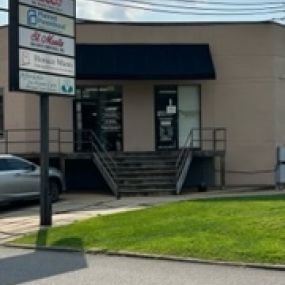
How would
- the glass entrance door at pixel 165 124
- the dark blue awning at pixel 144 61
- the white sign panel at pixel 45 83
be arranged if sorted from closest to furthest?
the white sign panel at pixel 45 83 < the dark blue awning at pixel 144 61 < the glass entrance door at pixel 165 124

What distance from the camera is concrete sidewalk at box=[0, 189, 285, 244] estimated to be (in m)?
15.6

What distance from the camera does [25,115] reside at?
87.1ft

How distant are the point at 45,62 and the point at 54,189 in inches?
281

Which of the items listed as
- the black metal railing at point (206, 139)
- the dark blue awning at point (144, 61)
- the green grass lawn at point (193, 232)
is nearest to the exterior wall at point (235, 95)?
the black metal railing at point (206, 139)

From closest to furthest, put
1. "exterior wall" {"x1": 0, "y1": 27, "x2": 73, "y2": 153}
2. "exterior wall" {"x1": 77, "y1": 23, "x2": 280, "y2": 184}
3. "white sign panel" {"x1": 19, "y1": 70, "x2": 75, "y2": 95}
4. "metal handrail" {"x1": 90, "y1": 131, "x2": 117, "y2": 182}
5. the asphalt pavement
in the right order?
the asphalt pavement < "white sign panel" {"x1": 19, "y1": 70, "x2": 75, "y2": 95} < "metal handrail" {"x1": 90, "y1": 131, "x2": 117, "y2": 182} < "exterior wall" {"x1": 0, "y1": 27, "x2": 73, "y2": 153} < "exterior wall" {"x1": 77, "y1": 23, "x2": 280, "y2": 184}

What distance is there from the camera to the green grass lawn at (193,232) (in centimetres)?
1066

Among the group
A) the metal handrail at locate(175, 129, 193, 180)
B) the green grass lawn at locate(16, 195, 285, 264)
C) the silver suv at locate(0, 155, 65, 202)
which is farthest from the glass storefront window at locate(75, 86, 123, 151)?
the green grass lawn at locate(16, 195, 285, 264)

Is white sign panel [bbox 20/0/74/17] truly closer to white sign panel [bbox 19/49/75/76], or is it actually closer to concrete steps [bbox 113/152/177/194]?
white sign panel [bbox 19/49/75/76]

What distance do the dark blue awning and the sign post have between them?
9.18m

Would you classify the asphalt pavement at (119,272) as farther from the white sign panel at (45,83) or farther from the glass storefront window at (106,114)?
the glass storefront window at (106,114)

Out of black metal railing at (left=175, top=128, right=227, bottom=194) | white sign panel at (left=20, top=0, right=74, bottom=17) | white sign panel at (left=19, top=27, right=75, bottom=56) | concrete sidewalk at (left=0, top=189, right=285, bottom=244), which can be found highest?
white sign panel at (left=20, top=0, right=74, bottom=17)

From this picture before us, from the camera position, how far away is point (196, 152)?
2550 cm

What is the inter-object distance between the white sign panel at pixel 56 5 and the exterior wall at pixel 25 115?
10.8m

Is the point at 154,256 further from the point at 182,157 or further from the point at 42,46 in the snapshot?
the point at 182,157
